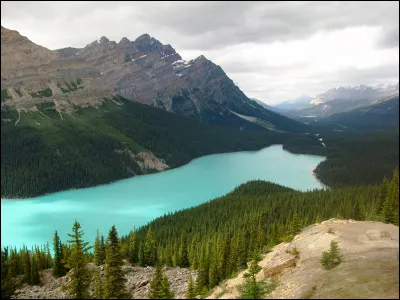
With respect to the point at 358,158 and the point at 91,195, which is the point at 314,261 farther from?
the point at 358,158

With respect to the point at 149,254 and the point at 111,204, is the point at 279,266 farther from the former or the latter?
the point at 111,204

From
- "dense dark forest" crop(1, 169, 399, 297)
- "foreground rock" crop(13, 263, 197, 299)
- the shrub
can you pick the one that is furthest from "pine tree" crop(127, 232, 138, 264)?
the shrub

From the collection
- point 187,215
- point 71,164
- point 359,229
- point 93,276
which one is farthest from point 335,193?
point 71,164

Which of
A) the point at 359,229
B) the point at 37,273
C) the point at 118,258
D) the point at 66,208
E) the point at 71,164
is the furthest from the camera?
the point at 71,164

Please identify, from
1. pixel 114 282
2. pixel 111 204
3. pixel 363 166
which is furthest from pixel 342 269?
pixel 363 166

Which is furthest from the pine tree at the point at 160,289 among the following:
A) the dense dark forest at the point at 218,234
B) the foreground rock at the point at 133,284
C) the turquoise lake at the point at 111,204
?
the turquoise lake at the point at 111,204

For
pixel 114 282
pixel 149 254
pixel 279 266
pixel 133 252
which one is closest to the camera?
pixel 279 266
